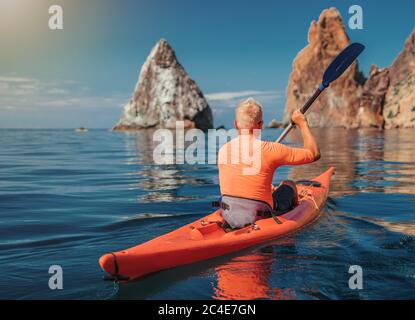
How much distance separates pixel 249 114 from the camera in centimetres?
513

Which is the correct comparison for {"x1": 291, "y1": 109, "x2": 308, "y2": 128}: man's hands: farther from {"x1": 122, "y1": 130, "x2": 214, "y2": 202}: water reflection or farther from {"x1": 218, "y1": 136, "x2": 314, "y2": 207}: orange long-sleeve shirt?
{"x1": 122, "y1": 130, "x2": 214, "y2": 202}: water reflection

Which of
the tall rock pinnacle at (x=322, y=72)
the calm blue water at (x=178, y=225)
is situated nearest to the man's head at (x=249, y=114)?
the calm blue water at (x=178, y=225)

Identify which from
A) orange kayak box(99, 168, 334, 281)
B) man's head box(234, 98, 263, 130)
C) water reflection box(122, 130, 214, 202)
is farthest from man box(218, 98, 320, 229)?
water reflection box(122, 130, 214, 202)

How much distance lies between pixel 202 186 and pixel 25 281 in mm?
7269

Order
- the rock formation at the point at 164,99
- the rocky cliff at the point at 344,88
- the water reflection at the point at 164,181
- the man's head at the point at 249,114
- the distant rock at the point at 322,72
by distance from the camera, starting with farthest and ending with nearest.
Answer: the distant rock at the point at 322,72, the rock formation at the point at 164,99, the rocky cliff at the point at 344,88, the water reflection at the point at 164,181, the man's head at the point at 249,114

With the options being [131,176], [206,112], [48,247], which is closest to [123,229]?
[48,247]

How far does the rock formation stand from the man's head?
274 ft

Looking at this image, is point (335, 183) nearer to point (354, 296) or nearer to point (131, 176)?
point (131, 176)

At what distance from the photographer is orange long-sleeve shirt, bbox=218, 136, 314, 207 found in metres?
5.20

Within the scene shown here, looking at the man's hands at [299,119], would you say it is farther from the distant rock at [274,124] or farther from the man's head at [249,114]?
the distant rock at [274,124]

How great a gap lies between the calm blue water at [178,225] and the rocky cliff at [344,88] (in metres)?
66.2

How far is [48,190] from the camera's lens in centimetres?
1029

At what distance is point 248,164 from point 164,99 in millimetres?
90865

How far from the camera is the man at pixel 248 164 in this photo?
204 inches
